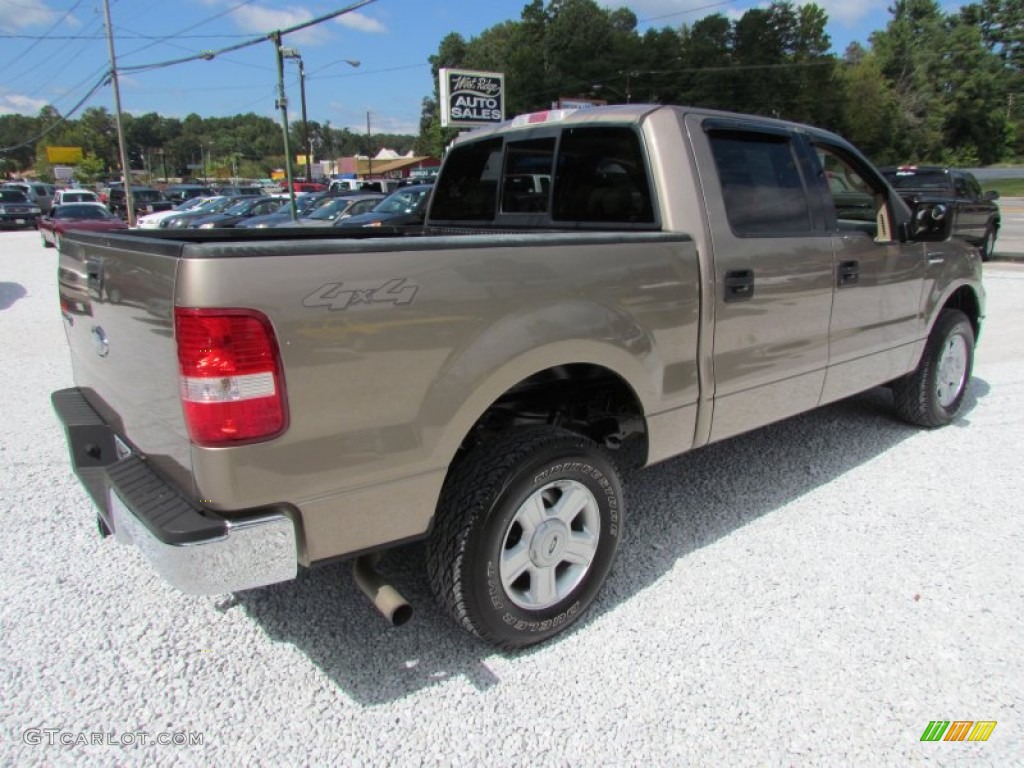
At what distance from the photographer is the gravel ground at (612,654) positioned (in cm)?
219

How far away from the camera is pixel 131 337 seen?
2.20m

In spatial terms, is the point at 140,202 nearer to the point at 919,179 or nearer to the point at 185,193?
the point at 185,193

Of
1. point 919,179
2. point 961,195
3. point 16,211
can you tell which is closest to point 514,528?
point 961,195

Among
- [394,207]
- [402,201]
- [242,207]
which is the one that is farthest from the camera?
[242,207]

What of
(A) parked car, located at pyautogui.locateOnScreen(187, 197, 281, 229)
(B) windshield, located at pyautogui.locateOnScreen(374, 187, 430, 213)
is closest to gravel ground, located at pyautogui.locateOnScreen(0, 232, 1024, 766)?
(B) windshield, located at pyautogui.locateOnScreen(374, 187, 430, 213)

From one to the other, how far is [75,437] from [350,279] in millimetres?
1417

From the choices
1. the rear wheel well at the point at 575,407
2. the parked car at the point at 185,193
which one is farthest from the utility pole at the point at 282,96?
the parked car at the point at 185,193

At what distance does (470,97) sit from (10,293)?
15.9 m

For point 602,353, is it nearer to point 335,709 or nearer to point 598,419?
point 598,419

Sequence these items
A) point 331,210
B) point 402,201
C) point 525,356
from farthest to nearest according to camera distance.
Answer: point 331,210 < point 402,201 < point 525,356

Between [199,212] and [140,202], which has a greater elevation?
[140,202]

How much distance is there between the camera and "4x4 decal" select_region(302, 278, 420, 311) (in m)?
1.88

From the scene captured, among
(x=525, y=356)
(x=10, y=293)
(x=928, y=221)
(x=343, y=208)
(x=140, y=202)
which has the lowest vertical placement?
(x=10, y=293)

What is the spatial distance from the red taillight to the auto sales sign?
22610 mm
